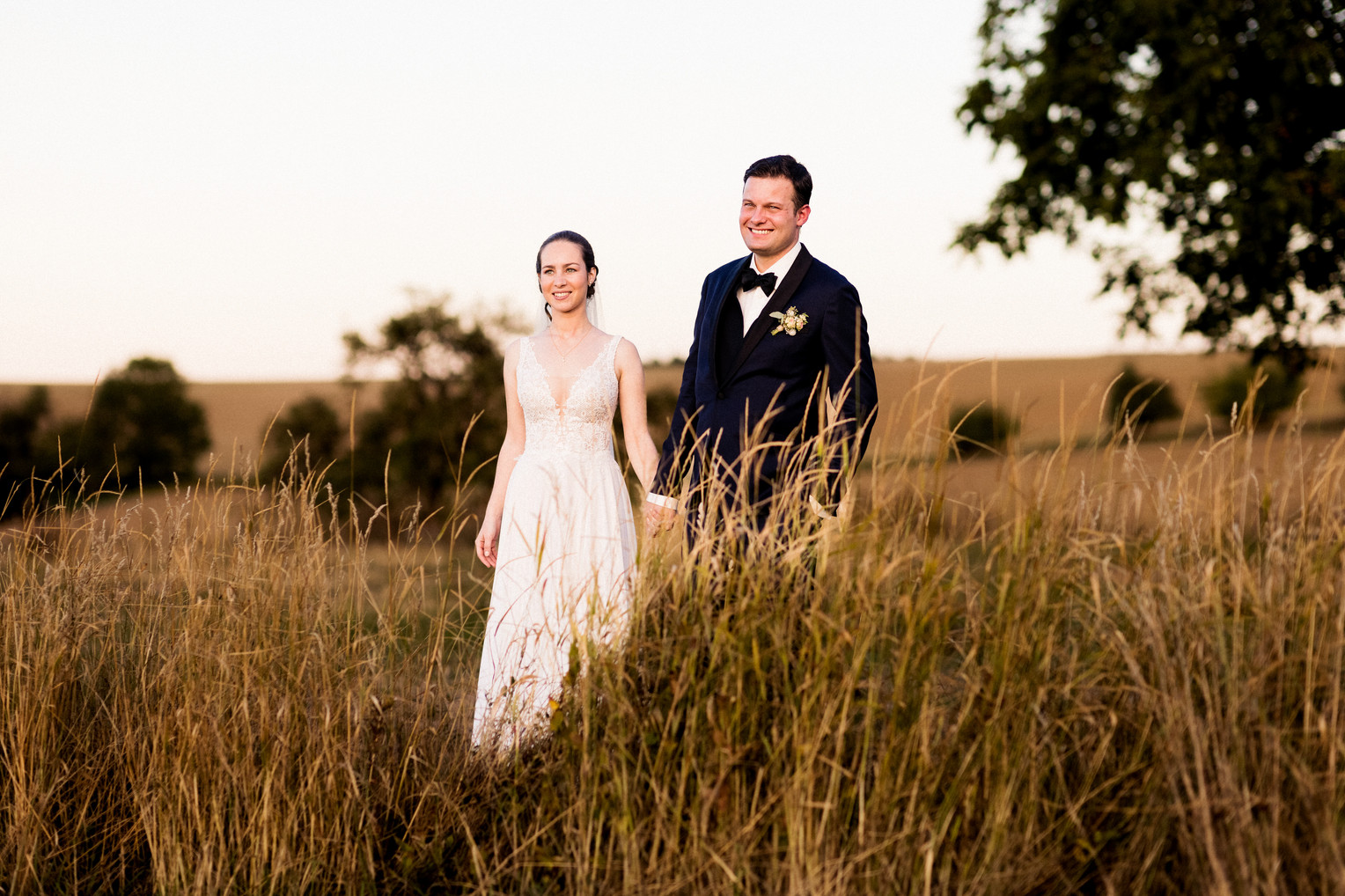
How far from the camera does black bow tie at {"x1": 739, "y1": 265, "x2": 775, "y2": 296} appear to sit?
4000mm

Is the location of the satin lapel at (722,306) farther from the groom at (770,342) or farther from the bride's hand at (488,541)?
the bride's hand at (488,541)

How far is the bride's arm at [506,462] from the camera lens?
15.0ft

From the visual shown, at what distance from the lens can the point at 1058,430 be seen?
311cm

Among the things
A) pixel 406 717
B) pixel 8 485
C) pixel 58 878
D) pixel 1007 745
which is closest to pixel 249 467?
pixel 406 717

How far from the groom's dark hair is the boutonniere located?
0.39 meters

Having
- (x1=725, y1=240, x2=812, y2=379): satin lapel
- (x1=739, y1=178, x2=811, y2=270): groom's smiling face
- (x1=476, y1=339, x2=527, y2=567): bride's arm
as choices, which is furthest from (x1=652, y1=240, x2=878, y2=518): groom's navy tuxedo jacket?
(x1=476, y1=339, x2=527, y2=567): bride's arm

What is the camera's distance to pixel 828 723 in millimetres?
2840

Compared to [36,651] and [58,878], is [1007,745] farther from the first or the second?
[36,651]

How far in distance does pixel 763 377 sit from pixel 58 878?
2.89 metres

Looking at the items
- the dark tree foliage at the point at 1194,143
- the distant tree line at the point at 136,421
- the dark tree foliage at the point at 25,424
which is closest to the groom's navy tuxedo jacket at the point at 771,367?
the dark tree foliage at the point at 1194,143

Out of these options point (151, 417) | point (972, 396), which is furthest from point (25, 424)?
point (972, 396)

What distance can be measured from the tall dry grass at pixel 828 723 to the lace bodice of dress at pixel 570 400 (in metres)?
0.97

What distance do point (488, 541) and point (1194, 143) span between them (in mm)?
10541

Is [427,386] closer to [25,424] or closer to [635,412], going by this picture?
[25,424]
